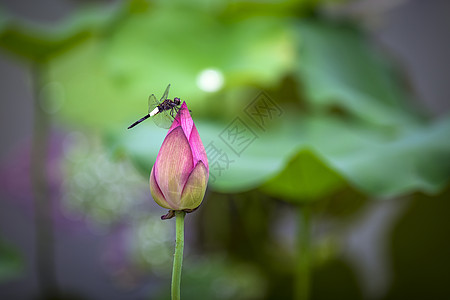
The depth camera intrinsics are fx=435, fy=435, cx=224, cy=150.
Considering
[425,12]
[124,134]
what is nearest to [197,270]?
[124,134]

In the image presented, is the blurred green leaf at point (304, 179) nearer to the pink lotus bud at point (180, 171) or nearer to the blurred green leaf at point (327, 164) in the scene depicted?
the blurred green leaf at point (327, 164)

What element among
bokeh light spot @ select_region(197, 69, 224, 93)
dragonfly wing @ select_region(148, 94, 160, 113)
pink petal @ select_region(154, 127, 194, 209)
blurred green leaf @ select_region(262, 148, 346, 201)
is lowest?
pink petal @ select_region(154, 127, 194, 209)

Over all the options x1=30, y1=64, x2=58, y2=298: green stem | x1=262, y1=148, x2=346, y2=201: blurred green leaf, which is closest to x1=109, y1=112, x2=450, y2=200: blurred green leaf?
x1=262, y1=148, x2=346, y2=201: blurred green leaf

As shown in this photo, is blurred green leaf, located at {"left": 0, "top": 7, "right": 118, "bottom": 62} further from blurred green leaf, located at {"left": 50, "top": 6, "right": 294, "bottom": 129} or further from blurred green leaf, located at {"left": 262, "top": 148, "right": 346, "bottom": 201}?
blurred green leaf, located at {"left": 262, "top": 148, "right": 346, "bottom": 201}

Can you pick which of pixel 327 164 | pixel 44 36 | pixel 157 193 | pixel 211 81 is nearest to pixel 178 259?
pixel 157 193

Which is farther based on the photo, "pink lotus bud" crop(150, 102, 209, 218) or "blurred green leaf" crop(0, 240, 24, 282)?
"blurred green leaf" crop(0, 240, 24, 282)

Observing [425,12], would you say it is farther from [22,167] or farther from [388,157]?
[22,167]

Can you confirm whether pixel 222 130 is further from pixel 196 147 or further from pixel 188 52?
pixel 196 147
